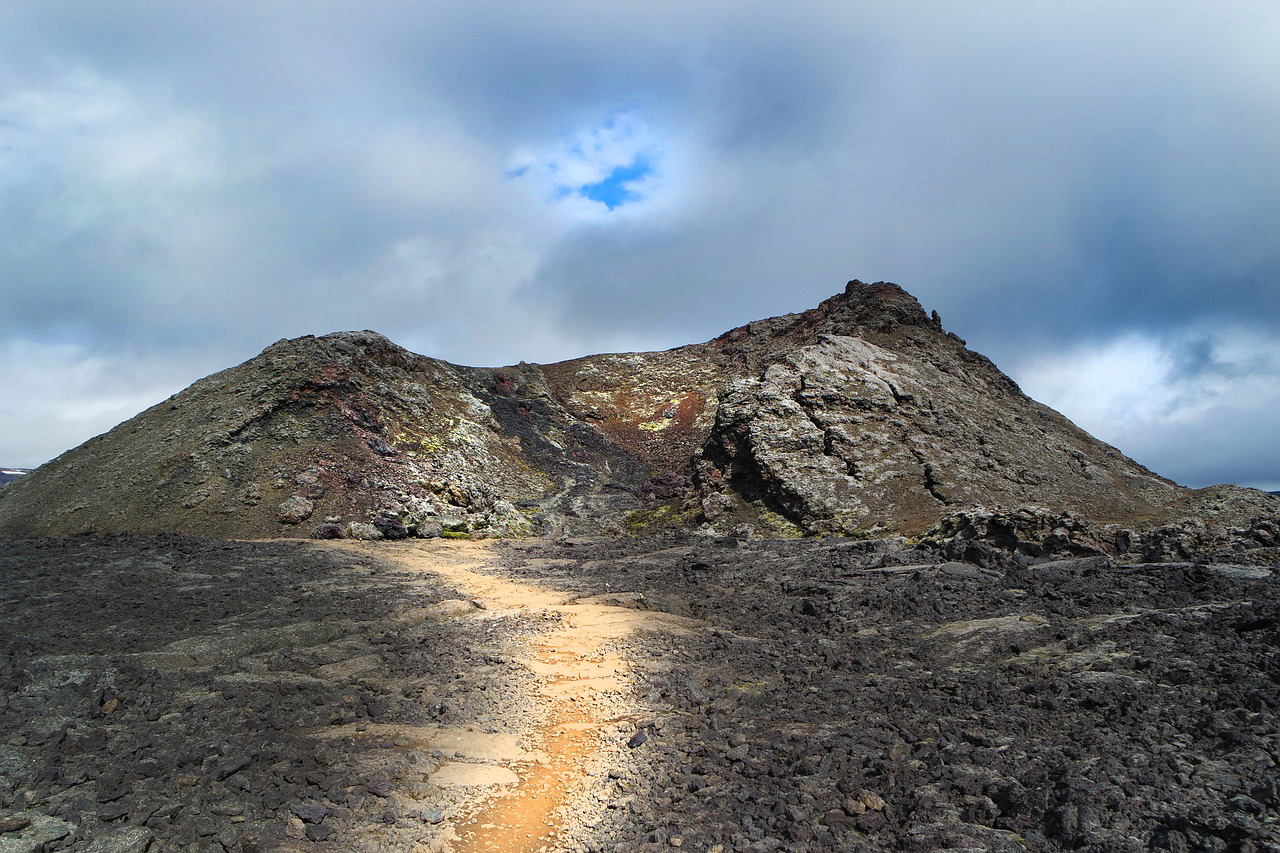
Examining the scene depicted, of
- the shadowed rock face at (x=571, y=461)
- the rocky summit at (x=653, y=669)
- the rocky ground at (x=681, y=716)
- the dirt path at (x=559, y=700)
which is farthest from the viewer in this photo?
the shadowed rock face at (x=571, y=461)

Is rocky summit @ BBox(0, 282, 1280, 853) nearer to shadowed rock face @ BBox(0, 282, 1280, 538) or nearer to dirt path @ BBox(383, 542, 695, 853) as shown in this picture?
dirt path @ BBox(383, 542, 695, 853)

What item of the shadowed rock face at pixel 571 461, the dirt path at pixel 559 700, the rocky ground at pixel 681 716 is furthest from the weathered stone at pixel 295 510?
the rocky ground at pixel 681 716

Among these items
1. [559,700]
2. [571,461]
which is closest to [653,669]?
[559,700]

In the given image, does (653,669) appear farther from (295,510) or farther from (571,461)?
(571,461)

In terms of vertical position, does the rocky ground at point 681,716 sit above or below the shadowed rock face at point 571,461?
below

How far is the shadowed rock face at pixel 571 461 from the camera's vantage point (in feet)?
66.1

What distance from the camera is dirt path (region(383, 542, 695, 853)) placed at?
18.5 feet

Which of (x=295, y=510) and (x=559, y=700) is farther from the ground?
(x=295, y=510)

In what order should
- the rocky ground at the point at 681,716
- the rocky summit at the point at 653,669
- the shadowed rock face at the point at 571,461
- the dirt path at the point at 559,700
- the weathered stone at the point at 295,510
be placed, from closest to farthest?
the rocky ground at the point at 681,716, the rocky summit at the point at 653,669, the dirt path at the point at 559,700, the weathered stone at the point at 295,510, the shadowed rock face at the point at 571,461

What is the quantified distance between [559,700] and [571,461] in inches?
1004

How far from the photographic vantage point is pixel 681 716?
7504 mm

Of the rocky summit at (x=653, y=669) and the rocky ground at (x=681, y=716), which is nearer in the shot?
the rocky ground at (x=681, y=716)

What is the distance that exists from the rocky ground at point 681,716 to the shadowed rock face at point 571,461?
8925 mm

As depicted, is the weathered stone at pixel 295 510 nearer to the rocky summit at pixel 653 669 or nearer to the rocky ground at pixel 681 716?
the rocky summit at pixel 653 669
